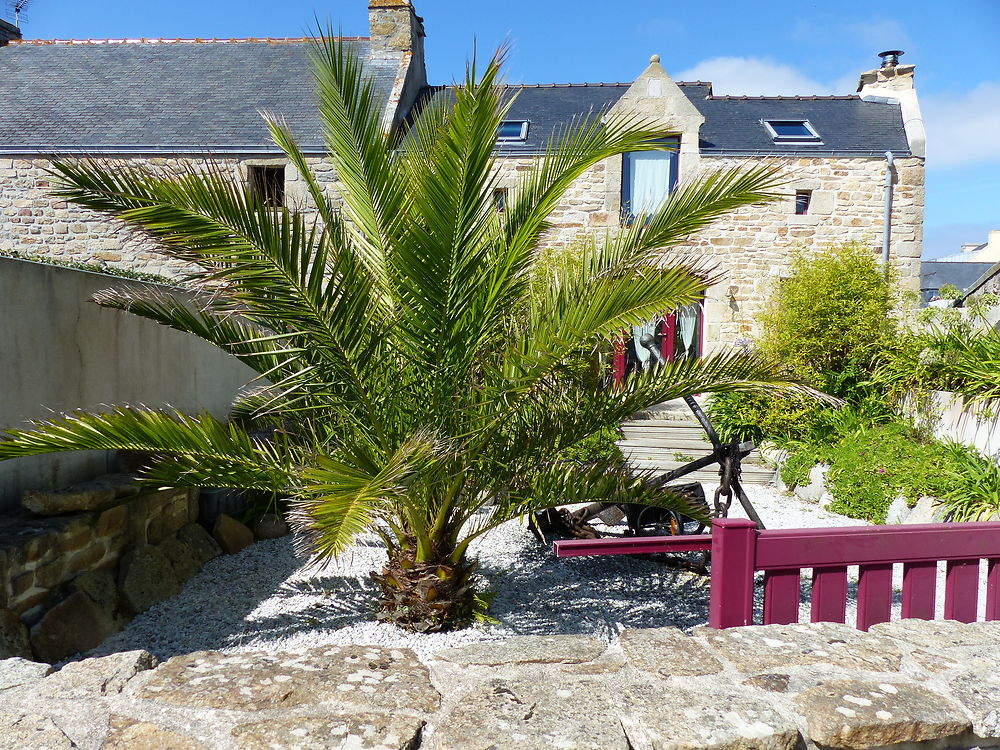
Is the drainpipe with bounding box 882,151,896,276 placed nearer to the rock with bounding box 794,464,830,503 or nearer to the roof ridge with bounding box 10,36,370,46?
the rock with bounding box 794,464,830,503

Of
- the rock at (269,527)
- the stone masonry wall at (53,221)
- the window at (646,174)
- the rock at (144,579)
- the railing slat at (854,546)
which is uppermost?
the window at (646,174)

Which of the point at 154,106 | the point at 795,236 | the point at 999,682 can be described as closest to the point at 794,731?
the point at 999,682

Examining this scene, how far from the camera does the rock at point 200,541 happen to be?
5.30m

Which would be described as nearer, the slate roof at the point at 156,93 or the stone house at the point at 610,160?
the stone house at the point at 610,160

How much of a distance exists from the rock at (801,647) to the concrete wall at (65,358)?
354 cm

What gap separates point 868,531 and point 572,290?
5.98 ft

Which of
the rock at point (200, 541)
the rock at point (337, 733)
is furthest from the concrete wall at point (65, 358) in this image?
the rock at point (337, 733)

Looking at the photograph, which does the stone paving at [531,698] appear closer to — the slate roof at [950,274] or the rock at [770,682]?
the rock at [770,682]

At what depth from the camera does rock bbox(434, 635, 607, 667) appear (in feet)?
6.89

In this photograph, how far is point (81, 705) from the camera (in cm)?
179

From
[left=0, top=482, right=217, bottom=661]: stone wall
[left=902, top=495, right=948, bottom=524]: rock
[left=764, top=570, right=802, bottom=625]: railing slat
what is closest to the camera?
[left=764, top=570, right=802, bottom=625]: railing slat

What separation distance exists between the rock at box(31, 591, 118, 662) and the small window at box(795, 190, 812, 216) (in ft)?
36.9

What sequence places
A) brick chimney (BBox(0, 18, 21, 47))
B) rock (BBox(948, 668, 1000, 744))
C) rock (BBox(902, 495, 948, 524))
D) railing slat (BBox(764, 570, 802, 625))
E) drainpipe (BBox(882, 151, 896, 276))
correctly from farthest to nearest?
brick chimney (BBox(0, 18, 21, 47))
drainpipe (BBox(882, 151, 896, 276))
rock (BBox(902, 495, 948, 524))
railing slat (BBox(764, 570, 802, 625))
rock (BBox(948, 668, 1000, 744))

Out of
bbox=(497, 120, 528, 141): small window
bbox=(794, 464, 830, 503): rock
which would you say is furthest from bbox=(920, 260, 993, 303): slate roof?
bbox=(794, 464, 830, 503): rock
